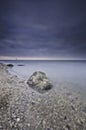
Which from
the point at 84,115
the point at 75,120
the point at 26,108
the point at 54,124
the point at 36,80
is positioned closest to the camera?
the point at 54,124

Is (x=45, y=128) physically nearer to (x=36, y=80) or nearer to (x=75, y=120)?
(x=75, y=120)

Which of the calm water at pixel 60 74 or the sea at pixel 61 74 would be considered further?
the calm water at pixel 60 74

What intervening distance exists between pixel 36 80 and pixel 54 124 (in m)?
6.73

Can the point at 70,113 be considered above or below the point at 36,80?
below

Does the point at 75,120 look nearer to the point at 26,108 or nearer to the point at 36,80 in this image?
the point at 26,108

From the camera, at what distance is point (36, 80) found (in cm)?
1103

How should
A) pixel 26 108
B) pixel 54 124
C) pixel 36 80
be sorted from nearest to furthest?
pixel 54 124 < pixel 26 108 < pixel 36 80

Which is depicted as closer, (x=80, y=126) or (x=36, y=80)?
(x=80, y=126)

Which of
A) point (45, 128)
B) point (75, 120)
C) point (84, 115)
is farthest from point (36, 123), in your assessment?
point (84, 115)

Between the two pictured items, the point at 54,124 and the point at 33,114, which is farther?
the point at 33,114

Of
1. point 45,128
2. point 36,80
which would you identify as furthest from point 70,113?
point 36,80

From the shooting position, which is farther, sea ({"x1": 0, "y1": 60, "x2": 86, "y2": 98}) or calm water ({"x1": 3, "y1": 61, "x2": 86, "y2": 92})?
calm water ({"x1": 3, "y1": 61, "x2": 86, "y2": 92})

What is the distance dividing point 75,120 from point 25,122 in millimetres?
2393

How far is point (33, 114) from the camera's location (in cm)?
514
